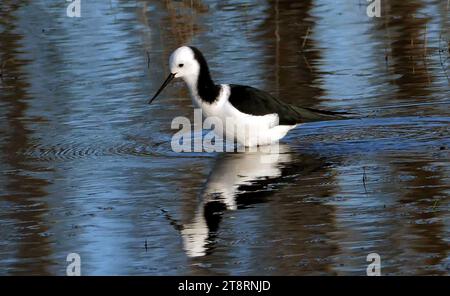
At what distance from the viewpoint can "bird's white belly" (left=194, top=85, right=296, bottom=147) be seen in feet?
31.5

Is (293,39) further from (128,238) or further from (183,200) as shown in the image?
(128,238)

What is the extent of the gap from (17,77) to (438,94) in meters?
3.99

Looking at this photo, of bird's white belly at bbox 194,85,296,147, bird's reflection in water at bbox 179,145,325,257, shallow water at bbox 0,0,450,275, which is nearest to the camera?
shallow water at bbox 0,0,450,275

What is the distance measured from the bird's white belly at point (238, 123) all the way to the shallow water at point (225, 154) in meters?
0.19

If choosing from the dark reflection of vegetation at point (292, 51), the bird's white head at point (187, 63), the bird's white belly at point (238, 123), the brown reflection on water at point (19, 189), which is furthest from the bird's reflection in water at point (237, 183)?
the dark reflection of vegetation at point (292, 51)

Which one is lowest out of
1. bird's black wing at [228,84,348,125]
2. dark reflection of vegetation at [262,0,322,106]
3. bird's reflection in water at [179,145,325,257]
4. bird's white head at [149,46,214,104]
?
dark reflection of vegetation at [262,0,322,106]

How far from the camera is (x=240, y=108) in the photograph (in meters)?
9.60

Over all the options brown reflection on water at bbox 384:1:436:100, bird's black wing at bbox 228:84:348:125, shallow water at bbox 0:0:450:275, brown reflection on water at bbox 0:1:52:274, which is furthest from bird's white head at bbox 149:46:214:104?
brown reflection on water at bbox 384:1:436:100

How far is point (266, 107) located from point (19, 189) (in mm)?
2011

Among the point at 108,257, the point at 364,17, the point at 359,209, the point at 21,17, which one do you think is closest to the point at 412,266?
the point at 359,209

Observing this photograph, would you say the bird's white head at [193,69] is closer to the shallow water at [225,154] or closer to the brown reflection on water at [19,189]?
Answer: the shallow water at [225,154]

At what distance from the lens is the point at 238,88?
9.73 meters

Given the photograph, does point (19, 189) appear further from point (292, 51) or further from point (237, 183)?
point (292, 51)

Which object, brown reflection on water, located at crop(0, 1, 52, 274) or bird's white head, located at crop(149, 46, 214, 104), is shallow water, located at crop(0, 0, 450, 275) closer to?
brown reflection on water, located at crop(0, 1, 52, 274)
